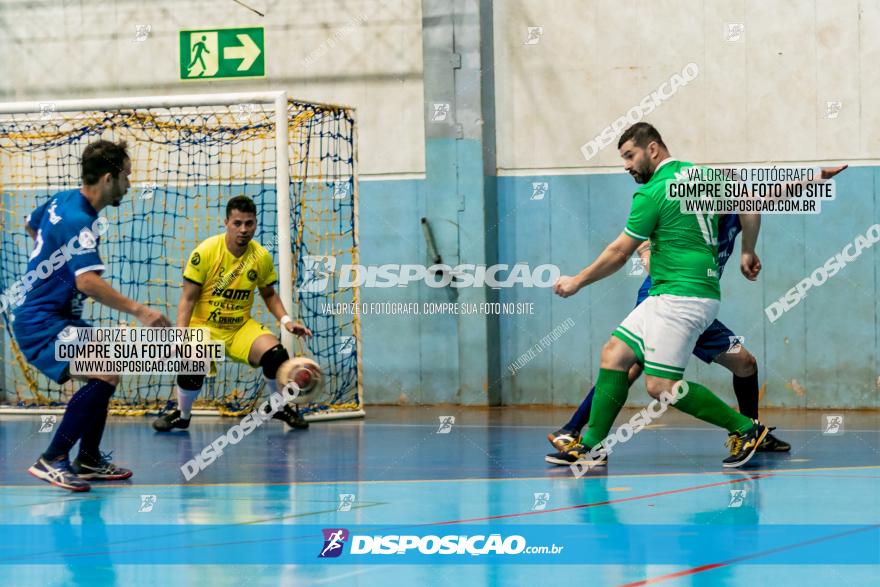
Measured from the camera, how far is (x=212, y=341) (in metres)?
11.1

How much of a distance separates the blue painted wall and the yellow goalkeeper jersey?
2.84 meters

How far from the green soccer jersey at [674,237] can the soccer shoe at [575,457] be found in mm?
1178

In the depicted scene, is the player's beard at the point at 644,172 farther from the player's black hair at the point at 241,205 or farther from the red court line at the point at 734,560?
the player's black hair at the point at 241,205

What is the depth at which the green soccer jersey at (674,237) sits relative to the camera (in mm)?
7934

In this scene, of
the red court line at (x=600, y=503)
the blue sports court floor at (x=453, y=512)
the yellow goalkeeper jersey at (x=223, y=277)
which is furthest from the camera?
the yellow goalkeeper jersey at (x=223, y=277)

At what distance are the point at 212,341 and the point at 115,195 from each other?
3.20 meters

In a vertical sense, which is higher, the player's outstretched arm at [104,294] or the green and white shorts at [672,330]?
the player's outstretched arm at [104,294]

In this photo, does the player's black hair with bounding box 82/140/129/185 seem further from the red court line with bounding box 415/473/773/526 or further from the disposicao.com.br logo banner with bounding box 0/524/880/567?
the red court line with bounding box 415/473/773/526

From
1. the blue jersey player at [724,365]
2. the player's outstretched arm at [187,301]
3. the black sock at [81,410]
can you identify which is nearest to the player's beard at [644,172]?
the blue jersey player at [724,365]

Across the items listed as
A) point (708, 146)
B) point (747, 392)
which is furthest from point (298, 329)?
point (708, 146)

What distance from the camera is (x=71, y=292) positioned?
25.8 ft

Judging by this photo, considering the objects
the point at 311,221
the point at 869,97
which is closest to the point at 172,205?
the point at 311,221

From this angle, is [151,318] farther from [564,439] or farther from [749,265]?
→ [749,265]

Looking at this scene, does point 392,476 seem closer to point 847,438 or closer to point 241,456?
point 241,456
